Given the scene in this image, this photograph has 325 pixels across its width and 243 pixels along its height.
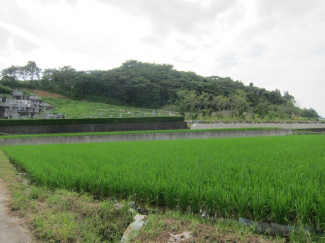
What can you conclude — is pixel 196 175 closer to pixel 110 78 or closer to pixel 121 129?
pixel 121 129

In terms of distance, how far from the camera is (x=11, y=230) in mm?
2689

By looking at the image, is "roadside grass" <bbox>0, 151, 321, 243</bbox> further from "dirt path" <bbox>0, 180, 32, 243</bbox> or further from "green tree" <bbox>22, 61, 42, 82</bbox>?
"green tree" <bbox>22, 61, 42, 82</bbox>

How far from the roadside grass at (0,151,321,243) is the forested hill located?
33.5m

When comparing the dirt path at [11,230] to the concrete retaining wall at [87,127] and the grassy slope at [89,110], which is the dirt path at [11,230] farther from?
the grassy slope at [89,110]

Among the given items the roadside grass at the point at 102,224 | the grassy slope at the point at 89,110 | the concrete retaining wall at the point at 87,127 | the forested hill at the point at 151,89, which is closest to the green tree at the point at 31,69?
the forested hill at the point at 151,89

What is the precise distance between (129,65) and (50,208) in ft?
224

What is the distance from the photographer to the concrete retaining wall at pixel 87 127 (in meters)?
21.4

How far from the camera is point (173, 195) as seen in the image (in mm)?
3217

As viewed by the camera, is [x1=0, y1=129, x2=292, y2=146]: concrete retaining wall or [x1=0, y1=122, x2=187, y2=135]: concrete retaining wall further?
[x1=0, y1=122, x2=187, y2=135]: concrete retaining wall

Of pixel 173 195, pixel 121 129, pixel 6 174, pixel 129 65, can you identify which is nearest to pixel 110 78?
pixel 129 65

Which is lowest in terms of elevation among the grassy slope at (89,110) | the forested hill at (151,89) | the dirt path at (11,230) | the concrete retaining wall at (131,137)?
the concrete retaining wall at (131,137)

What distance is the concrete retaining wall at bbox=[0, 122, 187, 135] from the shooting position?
70.2ft

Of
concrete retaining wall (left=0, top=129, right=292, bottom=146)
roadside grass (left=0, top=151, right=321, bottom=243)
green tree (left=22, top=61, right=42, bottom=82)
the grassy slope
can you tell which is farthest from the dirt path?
green tree (left=22, top=61, right=42, bottom=82)

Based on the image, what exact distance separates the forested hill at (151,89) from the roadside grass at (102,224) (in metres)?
33.5
